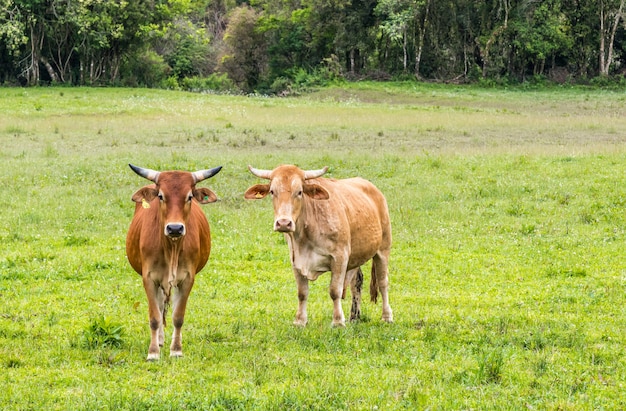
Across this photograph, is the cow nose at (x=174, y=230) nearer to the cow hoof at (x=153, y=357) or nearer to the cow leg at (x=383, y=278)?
the cow hoof at (x=153, y=357)

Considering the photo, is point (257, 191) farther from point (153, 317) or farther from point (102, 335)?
point (102, 335)

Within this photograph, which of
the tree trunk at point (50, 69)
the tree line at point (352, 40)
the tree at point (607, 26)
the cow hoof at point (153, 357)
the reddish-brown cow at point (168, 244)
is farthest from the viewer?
the tree trunk at point (50, 69)

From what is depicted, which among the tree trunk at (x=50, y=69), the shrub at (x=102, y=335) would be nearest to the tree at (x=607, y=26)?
the tree trunk at (x=50, y=69)

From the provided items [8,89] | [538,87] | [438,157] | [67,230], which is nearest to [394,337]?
[67,230]

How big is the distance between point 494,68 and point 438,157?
41412 millimetres

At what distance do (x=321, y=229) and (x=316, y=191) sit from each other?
1.61 feet

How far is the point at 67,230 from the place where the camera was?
17438 millimetres

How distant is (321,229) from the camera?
10.5m

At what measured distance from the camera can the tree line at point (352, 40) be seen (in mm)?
58812

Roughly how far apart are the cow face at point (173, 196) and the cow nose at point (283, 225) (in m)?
0.84

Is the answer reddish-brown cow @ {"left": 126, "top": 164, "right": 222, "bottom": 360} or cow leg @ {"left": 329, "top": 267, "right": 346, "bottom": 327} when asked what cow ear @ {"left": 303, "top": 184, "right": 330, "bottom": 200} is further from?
reddish-brown cow @ {"left": 126, "top": 164, "right": 222, "bottom": 360}

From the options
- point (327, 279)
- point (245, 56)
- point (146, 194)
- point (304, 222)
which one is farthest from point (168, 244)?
point (245, 56)

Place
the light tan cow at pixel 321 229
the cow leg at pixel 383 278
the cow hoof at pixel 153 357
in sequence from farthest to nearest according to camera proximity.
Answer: the cow leg at pixel 383 278 < the light tan cow at pixel 321 229 < the cow hoof at pixel 153 357

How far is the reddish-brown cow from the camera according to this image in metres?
9.06
